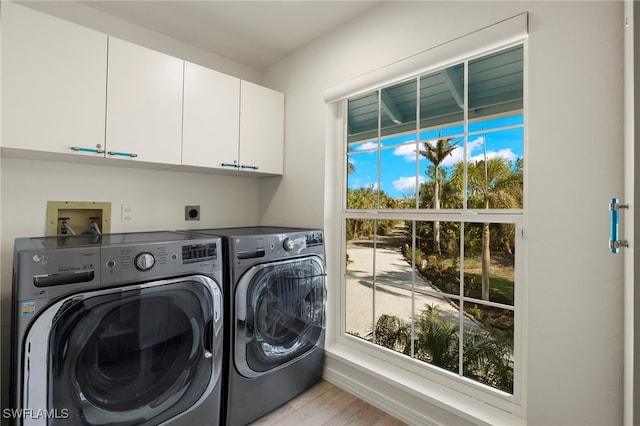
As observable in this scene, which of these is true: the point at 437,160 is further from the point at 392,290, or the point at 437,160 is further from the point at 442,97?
the point at 392,290

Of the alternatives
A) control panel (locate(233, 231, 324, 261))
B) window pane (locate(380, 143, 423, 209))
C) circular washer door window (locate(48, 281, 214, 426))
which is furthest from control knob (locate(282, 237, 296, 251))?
window pane (locate(380, 143, 423, 209))

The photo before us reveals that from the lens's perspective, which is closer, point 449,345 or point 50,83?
point 50,83

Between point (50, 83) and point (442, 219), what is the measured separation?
2097mm

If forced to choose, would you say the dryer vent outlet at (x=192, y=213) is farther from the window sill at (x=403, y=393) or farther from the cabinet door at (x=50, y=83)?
the window sill at (x=403, y=393)

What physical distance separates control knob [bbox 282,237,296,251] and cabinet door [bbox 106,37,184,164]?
833mm

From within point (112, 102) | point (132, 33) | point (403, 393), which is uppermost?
point (132, 33)

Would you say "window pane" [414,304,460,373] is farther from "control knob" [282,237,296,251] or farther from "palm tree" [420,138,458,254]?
"control knob" [282,237,296,251]

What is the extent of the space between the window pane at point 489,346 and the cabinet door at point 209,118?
1.78 metres

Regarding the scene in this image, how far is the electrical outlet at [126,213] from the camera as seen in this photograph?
2.02 meters

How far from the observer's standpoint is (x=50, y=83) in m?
1.47

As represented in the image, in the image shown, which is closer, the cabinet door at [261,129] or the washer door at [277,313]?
the washer door at [277,313]

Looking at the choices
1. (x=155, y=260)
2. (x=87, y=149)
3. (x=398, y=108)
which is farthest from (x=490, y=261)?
(x=87, y=149)

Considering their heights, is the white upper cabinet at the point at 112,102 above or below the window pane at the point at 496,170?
above

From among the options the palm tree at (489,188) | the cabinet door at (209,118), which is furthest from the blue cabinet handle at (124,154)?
the palm tree at (489,188)
